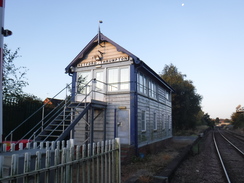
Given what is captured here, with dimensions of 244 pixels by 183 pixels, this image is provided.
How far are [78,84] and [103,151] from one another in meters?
9.56

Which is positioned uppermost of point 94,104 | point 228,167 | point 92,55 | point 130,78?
point 92,55

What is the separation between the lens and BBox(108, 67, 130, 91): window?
1241 centimetres

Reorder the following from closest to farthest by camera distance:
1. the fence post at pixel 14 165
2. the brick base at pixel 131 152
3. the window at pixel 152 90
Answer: the fence post at pixel 14 165
the brick base at pixel 131 152
the window at pixel 152 90

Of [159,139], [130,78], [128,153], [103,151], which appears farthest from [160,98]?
[103,151]

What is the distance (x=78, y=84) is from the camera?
13.8 meters

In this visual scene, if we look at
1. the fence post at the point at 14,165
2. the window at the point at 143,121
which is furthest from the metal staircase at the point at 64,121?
the fence post at the point at 14,165

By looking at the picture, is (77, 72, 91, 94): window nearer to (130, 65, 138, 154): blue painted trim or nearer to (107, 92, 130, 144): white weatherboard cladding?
(107, 92, 130, 144): white weatherboard cladding

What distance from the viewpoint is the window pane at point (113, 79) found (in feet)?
41.6

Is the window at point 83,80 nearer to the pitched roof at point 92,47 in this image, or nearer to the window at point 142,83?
the pitched roof at point 92,47

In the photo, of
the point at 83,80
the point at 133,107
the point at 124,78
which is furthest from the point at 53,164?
the point at 83,80

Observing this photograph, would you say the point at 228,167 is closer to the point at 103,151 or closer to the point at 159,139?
the point at 159,139

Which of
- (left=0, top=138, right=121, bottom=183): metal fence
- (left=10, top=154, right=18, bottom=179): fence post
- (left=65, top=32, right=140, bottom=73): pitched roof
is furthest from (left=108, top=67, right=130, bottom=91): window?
(left=10, top=154, right=18, bottom=179): fence post

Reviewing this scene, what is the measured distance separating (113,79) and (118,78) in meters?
0.39

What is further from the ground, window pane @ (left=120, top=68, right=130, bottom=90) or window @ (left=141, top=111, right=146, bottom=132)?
window pane @ (left=120, top=68, right=130, bottom=90)
